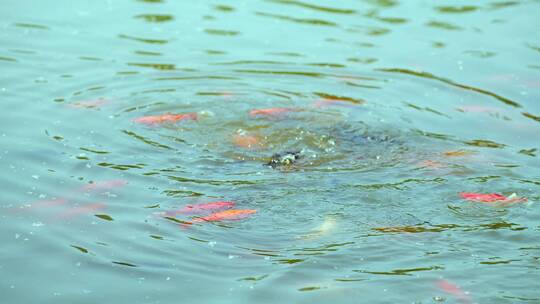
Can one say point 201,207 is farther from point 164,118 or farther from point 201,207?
→ point 164,118

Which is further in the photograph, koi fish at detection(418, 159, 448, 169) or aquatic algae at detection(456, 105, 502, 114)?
aquatic algae at detection(456, 105, 502, 114)

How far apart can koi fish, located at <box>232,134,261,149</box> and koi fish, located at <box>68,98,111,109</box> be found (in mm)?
1494

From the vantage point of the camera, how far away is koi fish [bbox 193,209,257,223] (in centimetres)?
628

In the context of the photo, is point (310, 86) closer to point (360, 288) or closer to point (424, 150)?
point (424, 150)

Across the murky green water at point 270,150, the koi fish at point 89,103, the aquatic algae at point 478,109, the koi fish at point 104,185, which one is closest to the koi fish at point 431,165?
the murky green water at point 270,150

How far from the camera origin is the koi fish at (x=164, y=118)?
26.6 feet

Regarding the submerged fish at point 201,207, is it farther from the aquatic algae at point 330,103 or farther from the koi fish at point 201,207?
the aquatic algae at point 330,103

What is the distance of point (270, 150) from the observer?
7.59m

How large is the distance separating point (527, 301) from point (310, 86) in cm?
419

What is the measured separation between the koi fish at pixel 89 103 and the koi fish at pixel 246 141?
1494mm

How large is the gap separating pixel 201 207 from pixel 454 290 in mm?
1986

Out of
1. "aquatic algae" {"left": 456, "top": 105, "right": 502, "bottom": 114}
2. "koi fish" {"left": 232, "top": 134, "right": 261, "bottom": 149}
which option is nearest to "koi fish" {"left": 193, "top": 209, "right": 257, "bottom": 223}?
"koi fish" {"left": 232, "top": 134, "right": 261, "bottom": 149}

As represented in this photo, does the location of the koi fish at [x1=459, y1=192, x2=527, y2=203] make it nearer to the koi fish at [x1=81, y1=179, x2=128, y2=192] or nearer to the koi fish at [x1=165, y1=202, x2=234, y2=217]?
the koi fish at [x1=165, y1=202, x2=234, y2=217]

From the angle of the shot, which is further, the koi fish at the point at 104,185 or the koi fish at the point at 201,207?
the koi fish at the point at 104,185
